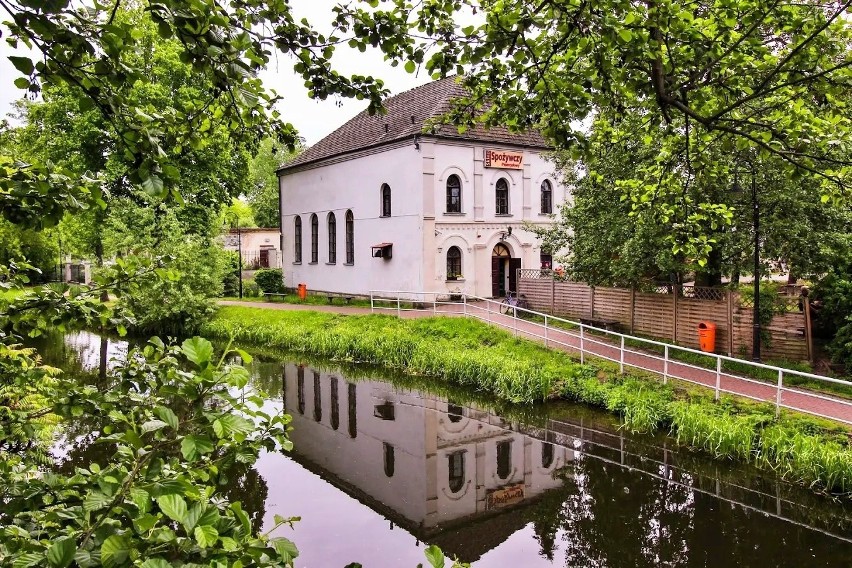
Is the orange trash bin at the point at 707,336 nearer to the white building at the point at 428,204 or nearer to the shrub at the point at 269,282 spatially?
the white building at the point at 428,204

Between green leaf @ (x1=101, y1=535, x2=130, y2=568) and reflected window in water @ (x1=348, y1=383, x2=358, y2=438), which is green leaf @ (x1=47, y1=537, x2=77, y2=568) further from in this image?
reflected window in water @ (x1=348, y1=383, x2=358, y2=438)

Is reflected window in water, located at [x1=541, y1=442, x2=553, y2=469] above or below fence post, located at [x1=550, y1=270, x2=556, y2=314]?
below

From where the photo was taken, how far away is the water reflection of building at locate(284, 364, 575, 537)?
10.1 meters

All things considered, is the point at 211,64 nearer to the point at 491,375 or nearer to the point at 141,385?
the point at 141,385

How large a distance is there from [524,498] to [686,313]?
361 inches

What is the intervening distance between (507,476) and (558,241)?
10992mm

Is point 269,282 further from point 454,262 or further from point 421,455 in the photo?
point 421,455

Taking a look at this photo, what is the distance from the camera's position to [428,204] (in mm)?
25859

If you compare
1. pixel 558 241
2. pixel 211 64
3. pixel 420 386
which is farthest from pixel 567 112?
pixel 558 241

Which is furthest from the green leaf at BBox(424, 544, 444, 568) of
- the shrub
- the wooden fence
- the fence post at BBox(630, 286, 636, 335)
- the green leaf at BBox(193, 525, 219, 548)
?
the shrub

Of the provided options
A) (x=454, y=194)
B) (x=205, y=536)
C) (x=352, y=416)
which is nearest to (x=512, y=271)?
(x=454, y=194)

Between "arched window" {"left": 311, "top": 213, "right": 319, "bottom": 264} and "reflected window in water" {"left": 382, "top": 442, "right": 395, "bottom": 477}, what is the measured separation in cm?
2137

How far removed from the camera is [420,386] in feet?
56.2

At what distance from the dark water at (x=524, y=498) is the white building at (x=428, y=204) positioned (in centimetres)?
1251
